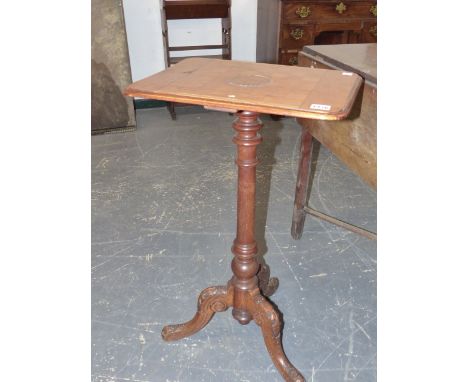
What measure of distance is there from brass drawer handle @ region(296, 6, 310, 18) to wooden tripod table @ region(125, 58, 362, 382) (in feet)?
7.71

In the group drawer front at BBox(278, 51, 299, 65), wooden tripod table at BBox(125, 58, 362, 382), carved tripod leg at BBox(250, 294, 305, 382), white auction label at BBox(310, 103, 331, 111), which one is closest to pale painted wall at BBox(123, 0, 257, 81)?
drawer front at BBox(278, 51, 299, 65)

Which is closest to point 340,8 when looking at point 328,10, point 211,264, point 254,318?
point 328,10

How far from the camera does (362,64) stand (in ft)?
5.42

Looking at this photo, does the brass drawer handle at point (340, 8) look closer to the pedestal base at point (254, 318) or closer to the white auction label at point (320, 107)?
the pedestal base at point (254, 318)

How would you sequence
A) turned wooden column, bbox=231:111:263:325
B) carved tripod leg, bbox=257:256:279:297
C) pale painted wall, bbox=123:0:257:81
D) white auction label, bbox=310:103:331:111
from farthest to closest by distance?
pale painted wall, bbox=123:0:257:81 < carved tripod leg, bbox=257:256:279:297 < turned wooden column, bbox=231:111:263:325 < white auction label, bbox=310:103:331:111

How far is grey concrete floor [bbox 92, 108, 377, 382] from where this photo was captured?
162cm

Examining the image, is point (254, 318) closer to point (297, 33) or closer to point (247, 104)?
point (247, 104)

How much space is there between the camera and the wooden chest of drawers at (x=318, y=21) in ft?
11.7

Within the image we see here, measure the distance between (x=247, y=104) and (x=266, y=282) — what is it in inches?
39.4

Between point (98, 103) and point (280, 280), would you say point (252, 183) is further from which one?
point (98, 103)

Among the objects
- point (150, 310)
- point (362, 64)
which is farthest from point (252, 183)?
point (150, 310)

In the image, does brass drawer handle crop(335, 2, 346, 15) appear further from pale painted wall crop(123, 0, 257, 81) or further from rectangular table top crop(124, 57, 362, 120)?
rectangular table top crop(124, 57, 362, 120)

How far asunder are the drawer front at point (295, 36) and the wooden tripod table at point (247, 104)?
2.33 m

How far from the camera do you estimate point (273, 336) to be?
1.53 meters
